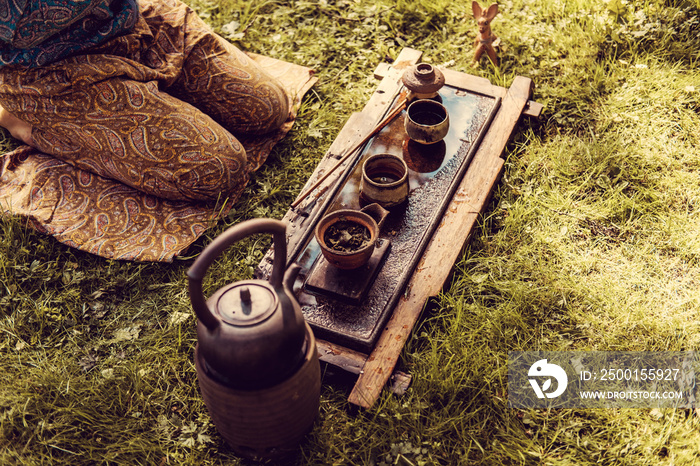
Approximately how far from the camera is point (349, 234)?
2877 mm

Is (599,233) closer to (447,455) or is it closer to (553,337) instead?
(553,337)

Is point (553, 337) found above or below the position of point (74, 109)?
below

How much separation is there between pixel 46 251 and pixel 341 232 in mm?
1815

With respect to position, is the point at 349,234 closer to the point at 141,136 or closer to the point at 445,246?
Result: the point at 445,246

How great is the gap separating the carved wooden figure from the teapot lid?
280cm

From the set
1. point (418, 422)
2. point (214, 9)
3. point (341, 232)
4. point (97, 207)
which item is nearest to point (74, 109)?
point (97, 207)

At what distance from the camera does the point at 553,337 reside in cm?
296

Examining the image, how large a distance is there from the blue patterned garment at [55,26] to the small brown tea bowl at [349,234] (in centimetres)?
164

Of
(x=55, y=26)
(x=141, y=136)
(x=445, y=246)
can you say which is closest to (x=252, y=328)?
(x=445, y=246)

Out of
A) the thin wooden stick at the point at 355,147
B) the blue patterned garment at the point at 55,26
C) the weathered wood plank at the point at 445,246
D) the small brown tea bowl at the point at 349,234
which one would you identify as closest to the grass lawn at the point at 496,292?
the weathered wood plank at the point at 445,246

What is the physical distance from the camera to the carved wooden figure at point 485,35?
159 inches

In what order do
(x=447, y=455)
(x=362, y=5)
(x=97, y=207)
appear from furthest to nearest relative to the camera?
(x=362, y=5) → (x=97, y=207) → (x=447, y=455)

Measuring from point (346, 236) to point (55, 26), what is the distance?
1853 mm

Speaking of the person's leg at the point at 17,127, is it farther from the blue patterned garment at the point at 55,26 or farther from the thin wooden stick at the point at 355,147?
the thin wooden stick at the point at 355,147
